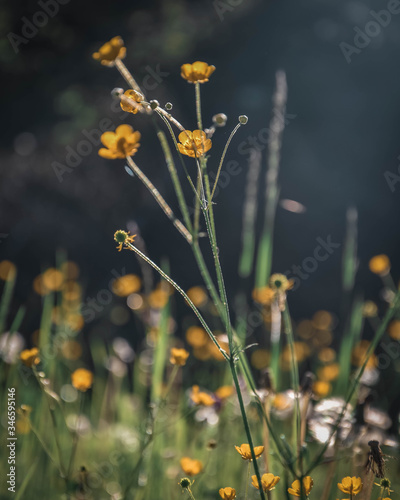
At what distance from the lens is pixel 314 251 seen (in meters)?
3.40

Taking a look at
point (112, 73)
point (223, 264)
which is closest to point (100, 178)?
point (112, 73)

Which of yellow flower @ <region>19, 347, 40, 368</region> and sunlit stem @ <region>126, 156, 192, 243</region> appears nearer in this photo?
sunlit stem @ <region>126, 156, 192, 243</region>

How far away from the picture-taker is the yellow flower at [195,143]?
0.76 meters

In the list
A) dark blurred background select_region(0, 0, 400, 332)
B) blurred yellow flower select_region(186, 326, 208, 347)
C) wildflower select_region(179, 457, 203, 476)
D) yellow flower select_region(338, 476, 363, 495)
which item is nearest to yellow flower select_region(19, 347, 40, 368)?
wildflower select_region(179, 457, 203, 476)

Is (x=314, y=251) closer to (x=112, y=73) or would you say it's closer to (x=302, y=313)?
(x=302, y=313)

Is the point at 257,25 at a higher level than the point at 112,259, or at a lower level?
higher

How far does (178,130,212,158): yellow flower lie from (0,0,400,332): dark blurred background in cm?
240

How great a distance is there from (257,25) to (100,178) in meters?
1.69

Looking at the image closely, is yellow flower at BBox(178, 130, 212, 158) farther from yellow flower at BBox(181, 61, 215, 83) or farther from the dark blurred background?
the dark blurred background

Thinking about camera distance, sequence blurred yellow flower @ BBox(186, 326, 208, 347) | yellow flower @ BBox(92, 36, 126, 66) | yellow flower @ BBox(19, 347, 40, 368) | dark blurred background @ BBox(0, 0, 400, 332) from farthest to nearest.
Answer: dark blurred background @ BBox(0, 0, 400, 332), blurred yellow flower @ BBox(186, 326, 208, 347), yellow flower @ BBox(19, 347, 40, 368), yellow flower @ BBox(92, 36, 126, 66)

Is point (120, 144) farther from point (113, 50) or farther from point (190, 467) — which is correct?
point (190, 467)

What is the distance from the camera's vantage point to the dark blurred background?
326 centimetres

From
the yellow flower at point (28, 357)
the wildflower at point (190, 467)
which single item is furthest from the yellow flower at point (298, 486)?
the yellow flower at point (28, 357)

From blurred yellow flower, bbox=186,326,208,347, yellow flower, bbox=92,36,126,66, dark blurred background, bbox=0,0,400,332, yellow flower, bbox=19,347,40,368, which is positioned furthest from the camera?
dark blurred background, bbox=0,0,400,332
